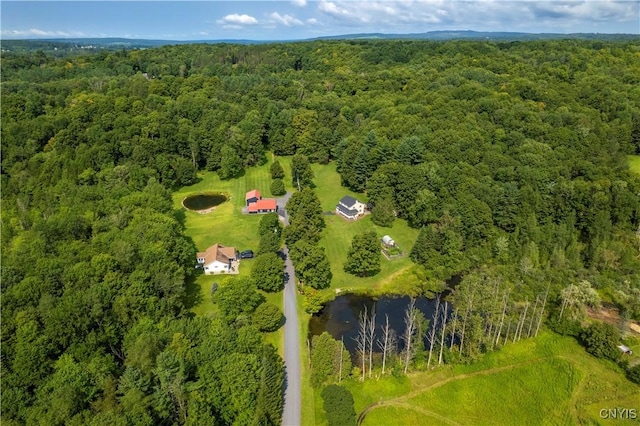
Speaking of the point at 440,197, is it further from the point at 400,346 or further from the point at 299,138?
the point at 299,138

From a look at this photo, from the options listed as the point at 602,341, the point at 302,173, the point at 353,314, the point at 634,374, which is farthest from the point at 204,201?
the point at 634,374

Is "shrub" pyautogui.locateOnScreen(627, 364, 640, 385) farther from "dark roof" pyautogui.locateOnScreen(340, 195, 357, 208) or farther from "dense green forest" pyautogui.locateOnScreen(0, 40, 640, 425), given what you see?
"dark roof" pyautogui.locateOnScreen(340, 195, 357, 208)

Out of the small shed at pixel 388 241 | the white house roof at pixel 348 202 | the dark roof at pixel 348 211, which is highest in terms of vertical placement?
the white house roof at pixel 348 202

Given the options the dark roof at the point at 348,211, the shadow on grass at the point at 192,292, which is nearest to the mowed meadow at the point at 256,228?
the shadow on grass at the point at 192,292

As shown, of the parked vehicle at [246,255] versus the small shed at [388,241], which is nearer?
the parked vehicle at [246,255]

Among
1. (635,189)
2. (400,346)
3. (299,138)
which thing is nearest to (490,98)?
(635,189)

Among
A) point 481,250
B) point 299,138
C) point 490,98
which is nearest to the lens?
point 481,250

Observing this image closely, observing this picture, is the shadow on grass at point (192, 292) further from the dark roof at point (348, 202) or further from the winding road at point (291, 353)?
the dark roof at point (348, 202)
